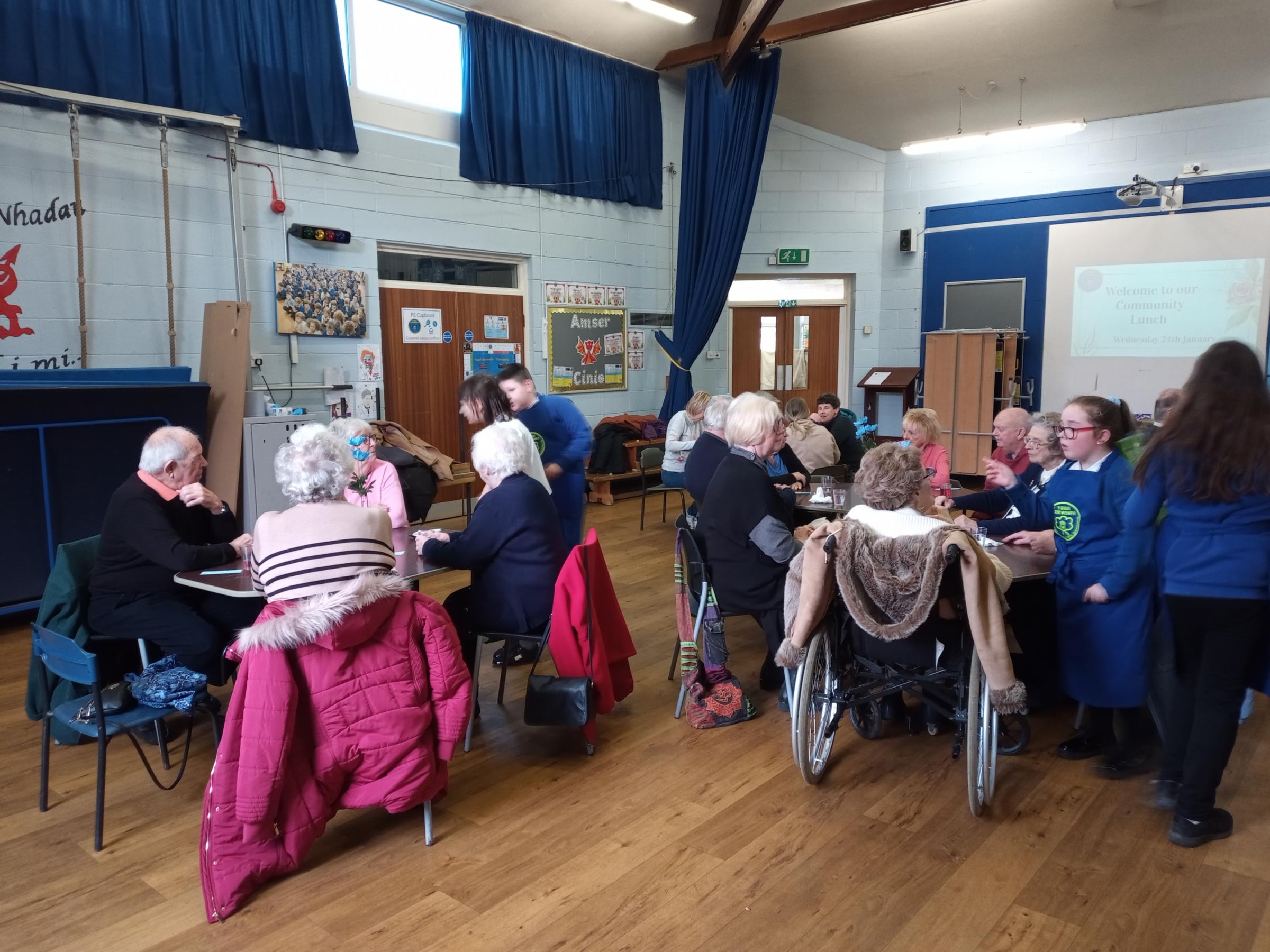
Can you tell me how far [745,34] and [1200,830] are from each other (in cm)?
640

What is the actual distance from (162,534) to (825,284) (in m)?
8.83

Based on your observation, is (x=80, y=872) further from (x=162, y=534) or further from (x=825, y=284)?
(x=825, y=284)

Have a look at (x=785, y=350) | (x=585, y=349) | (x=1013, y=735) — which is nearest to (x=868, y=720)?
(x=1013, y=735)

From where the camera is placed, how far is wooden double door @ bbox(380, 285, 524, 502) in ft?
22.1

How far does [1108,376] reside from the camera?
9.23 metres

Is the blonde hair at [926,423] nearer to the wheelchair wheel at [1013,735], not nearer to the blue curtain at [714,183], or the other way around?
the wheelchair wheel at [1013,735]

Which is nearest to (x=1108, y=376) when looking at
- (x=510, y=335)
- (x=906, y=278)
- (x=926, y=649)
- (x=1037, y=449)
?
(x=906, y=278)

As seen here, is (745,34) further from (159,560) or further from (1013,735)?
(159,560)

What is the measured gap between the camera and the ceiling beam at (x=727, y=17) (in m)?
7.50

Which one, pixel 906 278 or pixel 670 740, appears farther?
pixel 906 278

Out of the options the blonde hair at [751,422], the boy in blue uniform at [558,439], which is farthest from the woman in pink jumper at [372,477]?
the blonde hair at [751,422]

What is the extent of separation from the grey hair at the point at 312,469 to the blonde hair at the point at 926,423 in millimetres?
2893

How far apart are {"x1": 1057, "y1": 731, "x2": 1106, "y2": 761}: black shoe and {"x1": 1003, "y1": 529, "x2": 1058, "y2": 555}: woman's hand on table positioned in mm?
646

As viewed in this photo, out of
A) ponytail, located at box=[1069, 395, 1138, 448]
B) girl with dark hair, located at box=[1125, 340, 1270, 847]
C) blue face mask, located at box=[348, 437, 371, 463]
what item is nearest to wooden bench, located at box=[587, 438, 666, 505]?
blue face mask, located at box=[348, 437, 371, 463]
